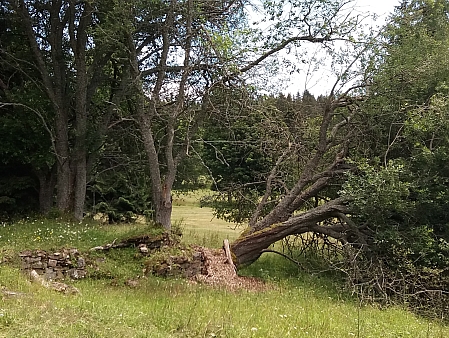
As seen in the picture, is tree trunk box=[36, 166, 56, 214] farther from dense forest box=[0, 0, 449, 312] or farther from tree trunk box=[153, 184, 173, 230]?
tree trunk box=[153, 184, 173, 230]

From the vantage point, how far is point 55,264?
9633 millimetres

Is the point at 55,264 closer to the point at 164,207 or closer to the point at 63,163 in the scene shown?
the point at 164,207

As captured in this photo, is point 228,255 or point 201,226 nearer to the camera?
point 228,255

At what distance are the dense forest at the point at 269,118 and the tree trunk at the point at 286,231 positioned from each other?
1.7 inches

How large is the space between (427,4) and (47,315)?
42.3 feet

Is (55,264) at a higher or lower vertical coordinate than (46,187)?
lower

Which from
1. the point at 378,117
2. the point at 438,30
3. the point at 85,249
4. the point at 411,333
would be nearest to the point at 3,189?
the point at 85,249

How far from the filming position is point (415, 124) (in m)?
10.4

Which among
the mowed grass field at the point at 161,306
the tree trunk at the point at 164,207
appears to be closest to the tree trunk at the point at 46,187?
the mowed grass field at the point at 161,306

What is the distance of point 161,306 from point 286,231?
21.4 ft

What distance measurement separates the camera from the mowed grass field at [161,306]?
4992 millimetres

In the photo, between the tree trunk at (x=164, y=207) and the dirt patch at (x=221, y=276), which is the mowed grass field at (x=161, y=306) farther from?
the tree trunk at (x=164, y=207)

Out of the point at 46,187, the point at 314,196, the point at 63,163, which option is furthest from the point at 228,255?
the point at 46,187

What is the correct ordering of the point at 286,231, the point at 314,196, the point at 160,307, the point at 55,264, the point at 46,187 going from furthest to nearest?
1. the point at 46,187
2. the point at 314,196
3. the point at 286,231
4. the point at 55,264
5. the point at 160,307
